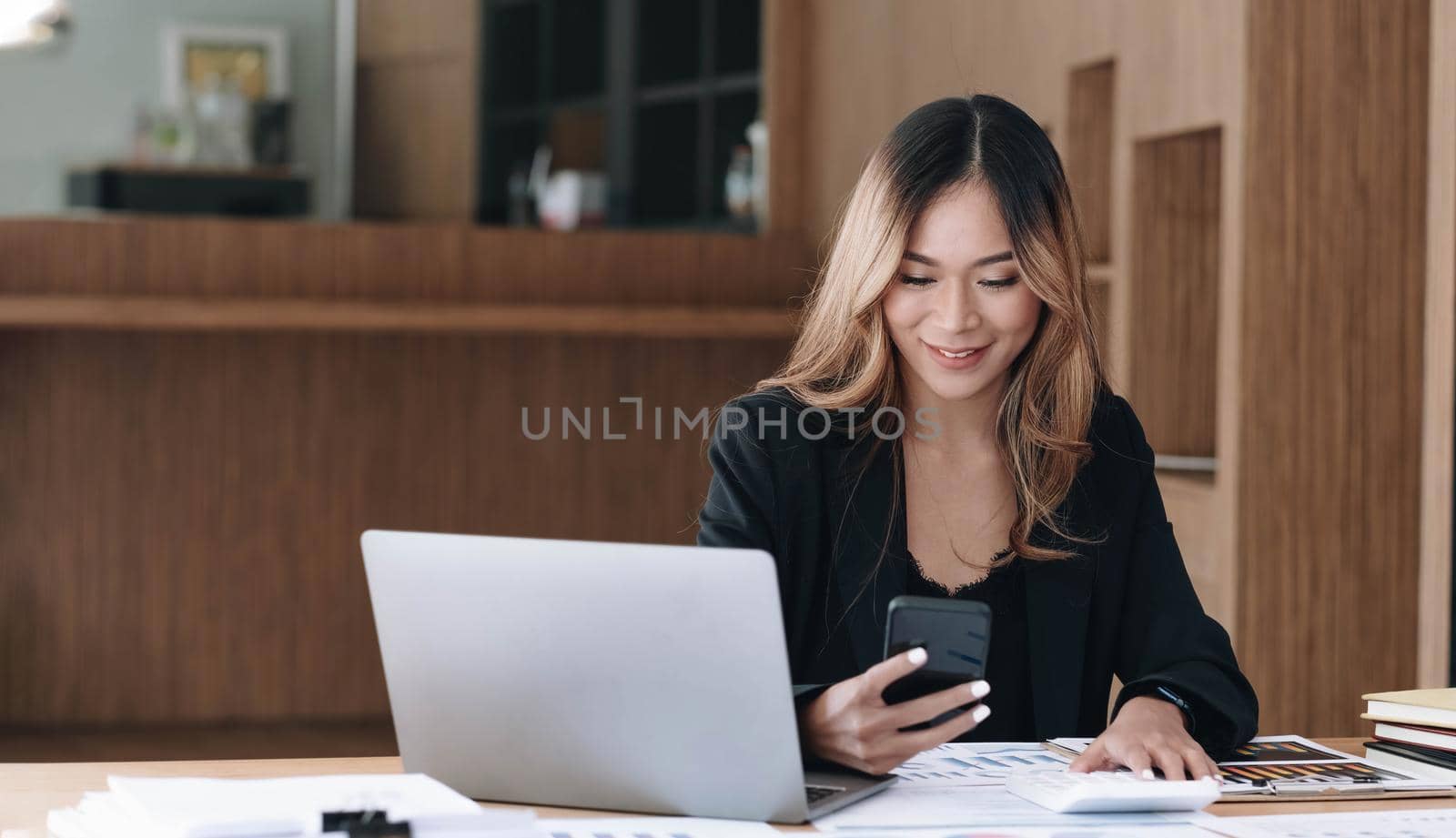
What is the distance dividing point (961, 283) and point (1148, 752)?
0.47m

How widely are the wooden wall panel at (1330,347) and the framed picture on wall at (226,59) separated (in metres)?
2.95

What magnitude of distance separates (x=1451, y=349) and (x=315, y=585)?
2518 mm

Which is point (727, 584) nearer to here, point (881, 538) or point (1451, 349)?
point (881, 538)

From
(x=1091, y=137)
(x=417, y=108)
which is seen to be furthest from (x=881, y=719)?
(x=417, y=108)

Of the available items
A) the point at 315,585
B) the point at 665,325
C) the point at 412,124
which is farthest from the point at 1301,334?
the point at 412,124

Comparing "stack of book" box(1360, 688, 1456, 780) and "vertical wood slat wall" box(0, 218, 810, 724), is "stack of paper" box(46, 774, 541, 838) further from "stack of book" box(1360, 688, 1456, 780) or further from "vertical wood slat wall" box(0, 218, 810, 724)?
"vertical wood slat wall" box(0, 218, 810, 724)

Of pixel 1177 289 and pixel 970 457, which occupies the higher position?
pixel 1177 289

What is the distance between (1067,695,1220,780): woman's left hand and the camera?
125 centimetres

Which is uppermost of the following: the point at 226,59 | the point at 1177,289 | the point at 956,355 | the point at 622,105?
the point at 226,59

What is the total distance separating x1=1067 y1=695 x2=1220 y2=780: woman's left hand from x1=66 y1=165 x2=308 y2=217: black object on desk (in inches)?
145

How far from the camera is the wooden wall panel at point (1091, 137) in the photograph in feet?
9.97

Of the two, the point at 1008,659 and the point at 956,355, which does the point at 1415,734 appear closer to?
the point at 1008,659

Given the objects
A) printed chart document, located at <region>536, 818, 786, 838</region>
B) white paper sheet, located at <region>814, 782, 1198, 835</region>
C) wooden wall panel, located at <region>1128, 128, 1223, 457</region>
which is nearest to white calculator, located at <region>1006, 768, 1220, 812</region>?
white paper sheet, located at <region>814, 782, 1198, 835</region>

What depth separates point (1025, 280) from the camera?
151 cm
